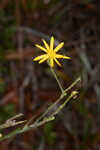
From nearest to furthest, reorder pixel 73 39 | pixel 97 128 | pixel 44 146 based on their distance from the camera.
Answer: pixel 44 146
pixel 97 128
pixel 73 39

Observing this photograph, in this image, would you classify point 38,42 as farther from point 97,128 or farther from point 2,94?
point 97,128

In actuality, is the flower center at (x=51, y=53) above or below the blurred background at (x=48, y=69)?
below

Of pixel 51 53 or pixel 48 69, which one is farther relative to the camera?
pixel 48 69

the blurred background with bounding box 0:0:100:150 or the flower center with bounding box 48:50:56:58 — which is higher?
the blurred background with bounding box 0:0:100:150

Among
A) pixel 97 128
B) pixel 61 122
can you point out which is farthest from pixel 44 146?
pixel 97 128

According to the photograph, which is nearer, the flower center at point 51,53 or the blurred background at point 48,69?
the flower center at point 51,53

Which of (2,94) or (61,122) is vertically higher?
(2,94)

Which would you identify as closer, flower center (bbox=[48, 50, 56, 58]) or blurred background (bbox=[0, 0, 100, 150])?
flower center (bbox=[48, 50, 56, 58])

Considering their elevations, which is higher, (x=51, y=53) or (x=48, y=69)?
(x=48, y=69)
